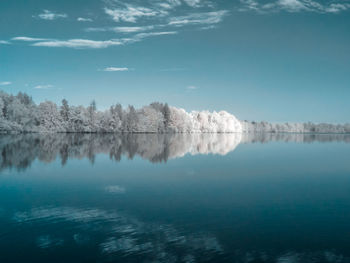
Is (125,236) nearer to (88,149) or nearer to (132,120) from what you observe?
(88,149)

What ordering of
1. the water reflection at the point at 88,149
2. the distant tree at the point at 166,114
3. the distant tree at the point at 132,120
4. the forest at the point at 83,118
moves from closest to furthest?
the water reflection at the point at 88,149, the forest at the point at 83,118, the distant tree at the point at 132,120, the distant tree at the point at 166,114

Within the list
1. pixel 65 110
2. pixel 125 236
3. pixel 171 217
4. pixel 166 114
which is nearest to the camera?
pixel 125 236

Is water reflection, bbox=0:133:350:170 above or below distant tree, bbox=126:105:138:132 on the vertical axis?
below

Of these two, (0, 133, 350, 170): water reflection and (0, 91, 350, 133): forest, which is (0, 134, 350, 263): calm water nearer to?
(0, 133, 350, 170): water reflection

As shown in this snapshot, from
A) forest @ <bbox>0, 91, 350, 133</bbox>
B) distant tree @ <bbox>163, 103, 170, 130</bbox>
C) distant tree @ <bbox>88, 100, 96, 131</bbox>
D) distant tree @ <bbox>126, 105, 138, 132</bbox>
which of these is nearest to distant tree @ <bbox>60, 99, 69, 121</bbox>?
forest @ <bbox>0, 91, 350, 133</bbox>

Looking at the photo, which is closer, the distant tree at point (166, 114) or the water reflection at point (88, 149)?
the water reflection at point (88, 149)

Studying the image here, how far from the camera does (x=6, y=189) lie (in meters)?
15.0

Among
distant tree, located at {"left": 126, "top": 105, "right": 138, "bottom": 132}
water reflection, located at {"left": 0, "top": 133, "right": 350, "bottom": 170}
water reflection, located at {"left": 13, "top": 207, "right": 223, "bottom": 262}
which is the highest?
distant tree, located at {"left": 126, "top": 105, "right": 138, "bottom": 132}

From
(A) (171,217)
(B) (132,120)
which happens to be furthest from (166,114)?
(A) (171,217)

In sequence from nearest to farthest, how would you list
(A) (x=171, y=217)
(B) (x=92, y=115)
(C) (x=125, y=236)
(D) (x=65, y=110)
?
1. (C) (x=125, y=236)
2. (A) (x=171, y=217)
3. (D) (x=65, y=110)
4. (B) (x=92, y=115)

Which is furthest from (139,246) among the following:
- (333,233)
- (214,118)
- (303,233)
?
(214,118)

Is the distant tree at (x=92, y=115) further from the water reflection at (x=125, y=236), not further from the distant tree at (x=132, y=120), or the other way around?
the water reflection at (x=125, y=236)

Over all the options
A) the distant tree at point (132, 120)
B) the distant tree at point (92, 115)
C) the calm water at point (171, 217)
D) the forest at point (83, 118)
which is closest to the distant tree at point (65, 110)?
the forest at point (83, 118)

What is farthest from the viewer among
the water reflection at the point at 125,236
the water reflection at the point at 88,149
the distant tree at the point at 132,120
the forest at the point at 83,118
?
the distant tree at the point at 132,120
